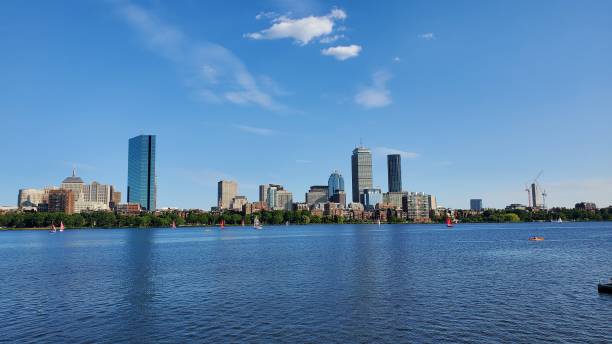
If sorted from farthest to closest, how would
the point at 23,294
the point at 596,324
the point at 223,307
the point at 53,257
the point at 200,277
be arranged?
1. the point at 53,257
2. the point at 200,277
3. the point at 23,294
4. the point at 223,307
5. the point at 596,324

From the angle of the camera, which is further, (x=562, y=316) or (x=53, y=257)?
(x=53, y=257)

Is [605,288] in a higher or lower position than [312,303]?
higher

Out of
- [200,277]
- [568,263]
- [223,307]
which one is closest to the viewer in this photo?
[223,307]

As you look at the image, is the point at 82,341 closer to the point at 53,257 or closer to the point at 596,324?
the point at 596,324

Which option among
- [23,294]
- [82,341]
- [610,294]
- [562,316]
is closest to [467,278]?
[610,294]

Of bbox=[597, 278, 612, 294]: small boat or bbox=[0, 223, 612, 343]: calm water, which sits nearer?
bbox=[0, 223, 612, 343]: calm water

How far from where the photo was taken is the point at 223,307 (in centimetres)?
5066

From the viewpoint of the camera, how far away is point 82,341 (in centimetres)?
3888

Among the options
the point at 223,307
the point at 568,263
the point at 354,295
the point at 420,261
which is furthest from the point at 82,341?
the point at 568,263

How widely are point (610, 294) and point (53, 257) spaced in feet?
372

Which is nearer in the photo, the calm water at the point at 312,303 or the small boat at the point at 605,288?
the calm water at the point at 312,303

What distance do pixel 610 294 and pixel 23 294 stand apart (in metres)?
72.4

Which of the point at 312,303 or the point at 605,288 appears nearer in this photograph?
the point at 312,303

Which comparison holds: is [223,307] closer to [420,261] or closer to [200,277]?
[200,277]
